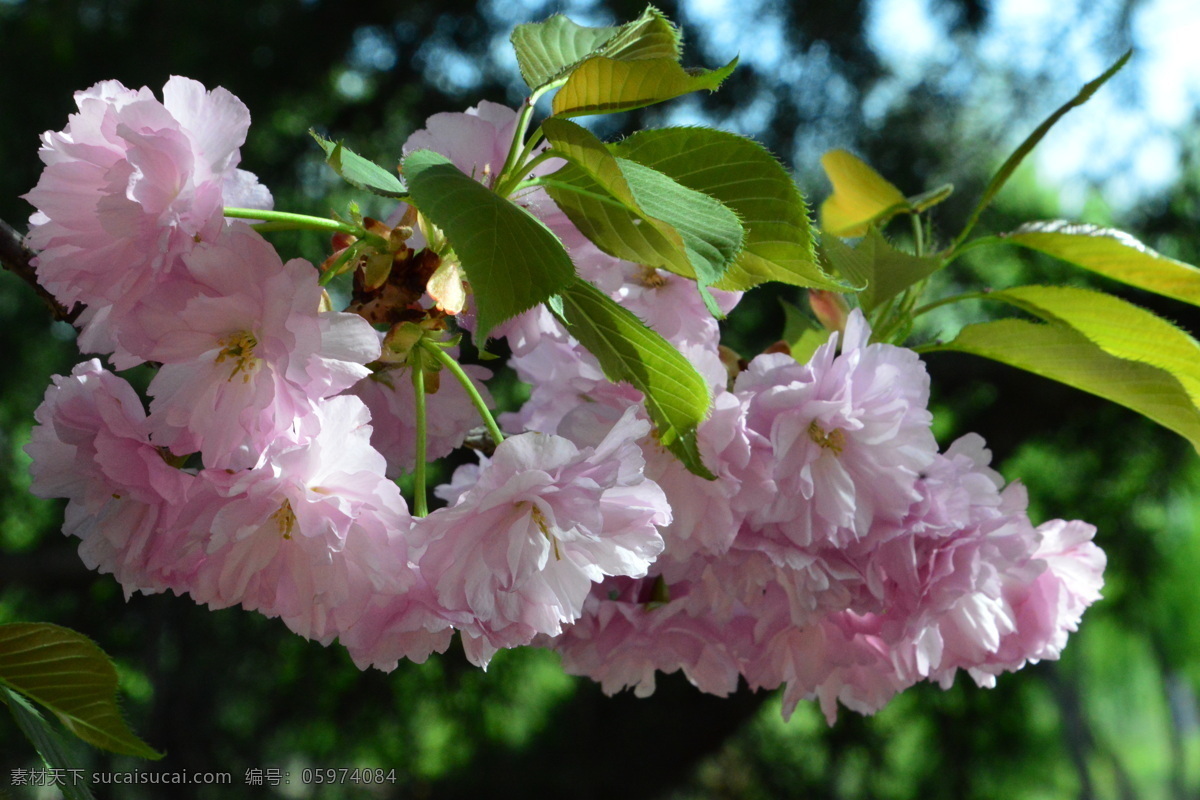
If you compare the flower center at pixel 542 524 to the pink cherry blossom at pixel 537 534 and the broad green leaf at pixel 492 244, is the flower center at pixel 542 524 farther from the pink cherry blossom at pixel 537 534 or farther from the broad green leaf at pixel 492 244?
the broad green leaf at pixel 492 244

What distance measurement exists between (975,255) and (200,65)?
243 cm

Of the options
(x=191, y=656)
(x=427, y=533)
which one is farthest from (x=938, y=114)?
(x=427, y=533)

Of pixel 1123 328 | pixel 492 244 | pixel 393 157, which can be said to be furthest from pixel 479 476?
pixel 393 157

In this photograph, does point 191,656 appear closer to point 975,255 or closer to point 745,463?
point 975,255

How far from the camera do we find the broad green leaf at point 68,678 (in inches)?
21.1

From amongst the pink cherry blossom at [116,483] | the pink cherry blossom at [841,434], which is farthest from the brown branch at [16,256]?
the pink cherry blossom at [841,434]

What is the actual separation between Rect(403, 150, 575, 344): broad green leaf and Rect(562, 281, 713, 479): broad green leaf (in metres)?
0.07

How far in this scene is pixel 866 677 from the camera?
28.3 inches

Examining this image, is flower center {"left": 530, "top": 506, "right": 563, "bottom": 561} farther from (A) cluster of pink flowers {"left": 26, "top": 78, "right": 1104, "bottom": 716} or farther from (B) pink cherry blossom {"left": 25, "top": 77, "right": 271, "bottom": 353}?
(B) pink cherry blossom {"left": 25, "top": 77, "right": 271, "bottom": 353}

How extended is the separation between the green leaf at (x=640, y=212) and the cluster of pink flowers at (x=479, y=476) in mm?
56

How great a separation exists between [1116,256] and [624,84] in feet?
1.39

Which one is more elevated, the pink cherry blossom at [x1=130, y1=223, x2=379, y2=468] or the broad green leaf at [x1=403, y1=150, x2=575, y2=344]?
the broad green leaf at [x1=403, y1=150, x2=575, y2=344]

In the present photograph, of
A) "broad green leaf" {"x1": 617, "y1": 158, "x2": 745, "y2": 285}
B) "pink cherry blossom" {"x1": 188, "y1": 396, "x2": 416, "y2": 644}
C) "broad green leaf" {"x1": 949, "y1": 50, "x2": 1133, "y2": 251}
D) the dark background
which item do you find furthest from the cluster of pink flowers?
the dark background

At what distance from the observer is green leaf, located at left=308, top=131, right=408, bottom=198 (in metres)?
0.47
